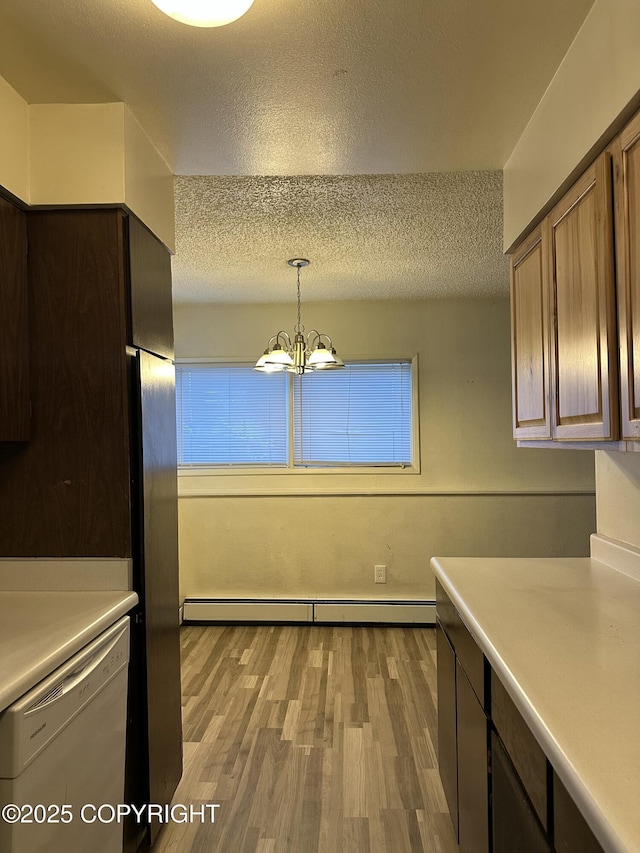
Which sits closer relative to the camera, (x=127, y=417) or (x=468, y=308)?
(x=127, y=417)

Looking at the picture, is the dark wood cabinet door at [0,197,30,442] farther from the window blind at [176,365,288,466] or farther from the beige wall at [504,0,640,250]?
the window blind at [176,365,288,466]

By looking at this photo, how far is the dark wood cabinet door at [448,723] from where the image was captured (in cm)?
195

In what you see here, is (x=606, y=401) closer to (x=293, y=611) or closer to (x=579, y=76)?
(x=579, y=76)

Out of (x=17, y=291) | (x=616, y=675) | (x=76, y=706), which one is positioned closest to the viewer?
(x=616, y=675)

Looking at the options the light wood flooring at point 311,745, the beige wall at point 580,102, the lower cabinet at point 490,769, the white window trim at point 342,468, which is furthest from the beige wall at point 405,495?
the beige wall at point 580,102

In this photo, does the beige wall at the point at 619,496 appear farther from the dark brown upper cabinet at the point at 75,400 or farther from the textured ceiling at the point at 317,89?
the dark brown upper cabinet at the point at 75,400

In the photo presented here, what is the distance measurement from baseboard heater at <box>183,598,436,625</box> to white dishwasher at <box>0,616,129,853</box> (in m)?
2.77

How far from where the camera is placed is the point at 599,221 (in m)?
1.43

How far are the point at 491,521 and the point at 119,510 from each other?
332 cm

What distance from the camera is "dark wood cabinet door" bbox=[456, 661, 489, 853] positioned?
1.52 metres

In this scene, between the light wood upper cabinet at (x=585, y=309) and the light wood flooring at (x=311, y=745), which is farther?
the light wood flooring at (x=311, y=745)

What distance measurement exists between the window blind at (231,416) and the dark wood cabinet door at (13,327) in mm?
2795

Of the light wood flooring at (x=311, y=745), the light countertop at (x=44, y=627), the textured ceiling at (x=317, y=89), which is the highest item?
the textured ceiling at (x=317, y=89)

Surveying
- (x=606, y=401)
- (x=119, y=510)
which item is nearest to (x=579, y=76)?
(x=606, y=401)
